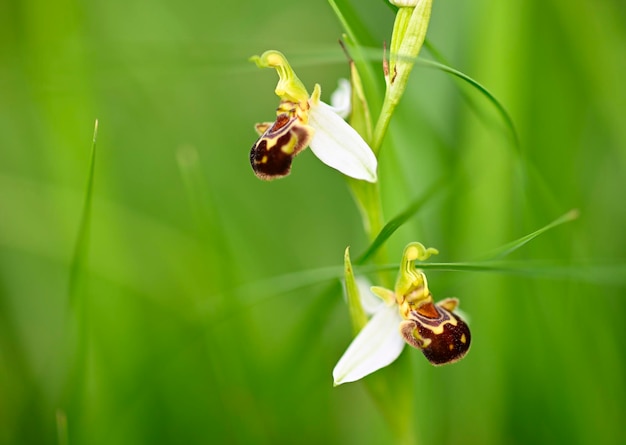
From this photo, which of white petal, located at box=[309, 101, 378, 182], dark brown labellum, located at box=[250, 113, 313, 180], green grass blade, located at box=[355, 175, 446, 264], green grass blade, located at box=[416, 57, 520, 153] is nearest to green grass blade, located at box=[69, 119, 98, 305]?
dark brown labellum, located at box=[250, 113, 313, 180]

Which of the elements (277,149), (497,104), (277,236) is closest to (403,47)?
(497,104)

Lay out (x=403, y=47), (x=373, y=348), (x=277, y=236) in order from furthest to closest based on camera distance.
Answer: (x=277, y=236), (x=373, y=348), (x=403, y=47)

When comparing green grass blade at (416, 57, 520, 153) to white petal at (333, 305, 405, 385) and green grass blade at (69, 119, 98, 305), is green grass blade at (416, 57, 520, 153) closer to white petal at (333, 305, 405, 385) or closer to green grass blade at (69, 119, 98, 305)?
white petal at (333, 305, 405, 385)

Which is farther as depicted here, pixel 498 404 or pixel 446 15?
pixel 446 15

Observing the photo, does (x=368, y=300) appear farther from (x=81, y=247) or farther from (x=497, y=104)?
(x=81, y=247)

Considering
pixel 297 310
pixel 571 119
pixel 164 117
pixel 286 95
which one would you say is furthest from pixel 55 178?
pixel 571 119

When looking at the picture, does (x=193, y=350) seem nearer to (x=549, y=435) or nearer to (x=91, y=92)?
(x=91, y=92)
